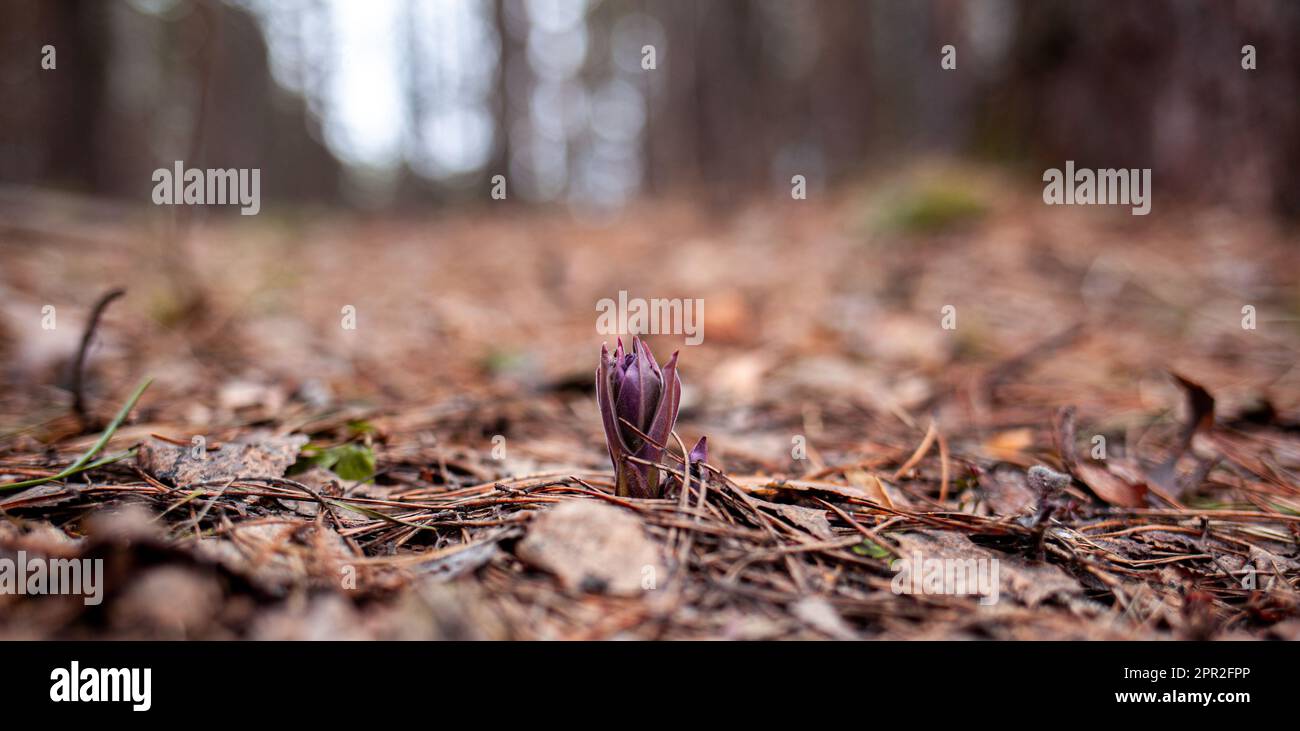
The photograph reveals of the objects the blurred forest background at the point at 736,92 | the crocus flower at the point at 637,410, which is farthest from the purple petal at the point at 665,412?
the blurred forest background at the point at 736,92

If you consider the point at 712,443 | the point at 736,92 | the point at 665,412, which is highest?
the point at 736,92

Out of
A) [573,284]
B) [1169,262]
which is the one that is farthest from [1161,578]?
[573,284]

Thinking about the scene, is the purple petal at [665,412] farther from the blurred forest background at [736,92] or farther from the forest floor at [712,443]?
the blurred forest background at [736,92]

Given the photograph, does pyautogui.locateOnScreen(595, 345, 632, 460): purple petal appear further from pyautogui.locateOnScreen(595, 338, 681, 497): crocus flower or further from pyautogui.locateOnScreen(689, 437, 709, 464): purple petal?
pyautogui.locateOnScreen(689, 437, 709, 464): purple petal

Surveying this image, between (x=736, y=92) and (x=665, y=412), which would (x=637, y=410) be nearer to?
(x=665, y=412)

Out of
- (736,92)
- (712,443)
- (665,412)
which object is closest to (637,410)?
(665,412)
